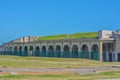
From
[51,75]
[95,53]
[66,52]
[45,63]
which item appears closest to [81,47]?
[66,52]

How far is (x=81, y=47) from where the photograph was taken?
9594 cm

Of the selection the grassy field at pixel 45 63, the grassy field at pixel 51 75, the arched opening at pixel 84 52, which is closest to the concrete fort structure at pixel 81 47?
the arched opening at pixel 84 52

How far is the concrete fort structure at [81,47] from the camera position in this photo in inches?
3428

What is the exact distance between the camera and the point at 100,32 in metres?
88.4

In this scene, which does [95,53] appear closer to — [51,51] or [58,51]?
[58,51]

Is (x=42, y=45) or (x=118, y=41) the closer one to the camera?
(x=118, y=41)

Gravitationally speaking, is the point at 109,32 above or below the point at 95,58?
above

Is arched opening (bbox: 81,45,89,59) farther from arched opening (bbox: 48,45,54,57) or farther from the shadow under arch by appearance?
arched opening (bbox: 48,45,54,57)

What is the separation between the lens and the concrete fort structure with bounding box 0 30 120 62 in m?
87.1

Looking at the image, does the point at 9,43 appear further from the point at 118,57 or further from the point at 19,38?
the point at 118,57

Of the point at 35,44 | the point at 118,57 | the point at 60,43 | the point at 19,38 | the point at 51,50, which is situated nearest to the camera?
the point at 118,57

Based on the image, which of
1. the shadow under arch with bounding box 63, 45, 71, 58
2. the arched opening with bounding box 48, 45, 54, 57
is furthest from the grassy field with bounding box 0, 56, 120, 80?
the arched opening with bounding box 48, 45, 54, 57

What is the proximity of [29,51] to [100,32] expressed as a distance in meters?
41.0

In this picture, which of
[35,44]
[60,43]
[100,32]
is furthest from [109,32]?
[35,44]
